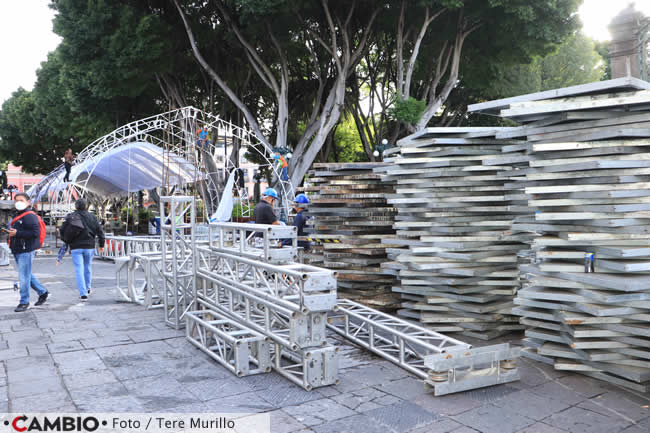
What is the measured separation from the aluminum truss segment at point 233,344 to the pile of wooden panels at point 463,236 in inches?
109

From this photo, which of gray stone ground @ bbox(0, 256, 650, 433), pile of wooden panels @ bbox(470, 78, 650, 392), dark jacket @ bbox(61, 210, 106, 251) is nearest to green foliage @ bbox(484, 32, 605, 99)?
dark jacket @ bbox(61, 210, 106, 251)

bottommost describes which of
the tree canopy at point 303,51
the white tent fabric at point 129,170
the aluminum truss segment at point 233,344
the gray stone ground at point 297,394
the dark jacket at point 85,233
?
the gray stone ground at point 297,394

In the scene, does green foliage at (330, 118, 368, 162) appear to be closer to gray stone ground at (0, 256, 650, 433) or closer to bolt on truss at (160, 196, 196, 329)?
bolt on truss at (160, 196, 196, 329)

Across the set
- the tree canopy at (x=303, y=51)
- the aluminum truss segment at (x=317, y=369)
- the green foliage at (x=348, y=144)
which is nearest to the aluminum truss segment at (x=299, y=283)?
the aluminum truss segment at (x=317, y=369)

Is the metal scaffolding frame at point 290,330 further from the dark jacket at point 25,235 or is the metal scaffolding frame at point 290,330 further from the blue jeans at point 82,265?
the blue jeans at point 82,265

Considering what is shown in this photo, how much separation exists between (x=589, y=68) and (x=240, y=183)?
20.4m

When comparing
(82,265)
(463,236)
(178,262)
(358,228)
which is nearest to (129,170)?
(82,265)

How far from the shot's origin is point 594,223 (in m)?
5.74

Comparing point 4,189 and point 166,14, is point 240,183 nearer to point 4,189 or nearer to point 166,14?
point 166,14

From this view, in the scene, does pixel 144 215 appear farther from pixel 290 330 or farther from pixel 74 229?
pixel 290 330

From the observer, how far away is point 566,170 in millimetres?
5926

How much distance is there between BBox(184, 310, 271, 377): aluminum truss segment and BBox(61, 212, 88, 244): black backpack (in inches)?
153

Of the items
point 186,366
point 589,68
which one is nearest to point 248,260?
point 186,366

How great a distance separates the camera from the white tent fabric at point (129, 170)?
72.4ft
